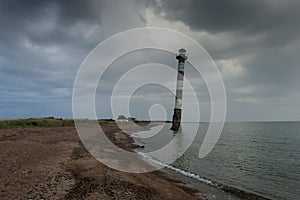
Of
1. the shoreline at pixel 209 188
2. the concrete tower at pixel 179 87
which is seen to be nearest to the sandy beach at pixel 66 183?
the shoreline at pixel 209 188

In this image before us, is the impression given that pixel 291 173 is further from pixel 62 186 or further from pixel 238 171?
pixel 62 186

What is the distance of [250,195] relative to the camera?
17.5 m

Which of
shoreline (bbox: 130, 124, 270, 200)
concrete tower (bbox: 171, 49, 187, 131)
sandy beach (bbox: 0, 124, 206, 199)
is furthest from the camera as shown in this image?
concrete tower (bbox: 171, 49, 187, 131)

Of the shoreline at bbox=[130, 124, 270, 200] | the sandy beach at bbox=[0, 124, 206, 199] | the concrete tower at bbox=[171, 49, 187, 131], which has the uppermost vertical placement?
the concrete tower at bbox=[171, 49, 187, 131]

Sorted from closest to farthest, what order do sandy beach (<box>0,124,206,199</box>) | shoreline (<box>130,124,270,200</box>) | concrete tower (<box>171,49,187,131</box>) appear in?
1. sandy beach (<box>0,124,206,199</box>)
2. shoreline (<box>130,124,270,200</box>)
3. concrete tower (<box>171,49,187,131</box>)

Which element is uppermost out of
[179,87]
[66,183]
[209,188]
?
[179,87]

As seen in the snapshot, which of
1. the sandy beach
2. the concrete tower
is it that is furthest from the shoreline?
the concrete tower

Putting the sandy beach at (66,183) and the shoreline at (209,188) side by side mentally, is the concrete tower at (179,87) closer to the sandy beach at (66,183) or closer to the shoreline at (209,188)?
the shoreline at (209,188)

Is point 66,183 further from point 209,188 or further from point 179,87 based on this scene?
point 179,87

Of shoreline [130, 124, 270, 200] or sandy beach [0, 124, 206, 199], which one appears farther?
shoreline [130, 124, 270, 200]

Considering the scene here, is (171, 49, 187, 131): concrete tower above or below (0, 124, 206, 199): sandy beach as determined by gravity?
above

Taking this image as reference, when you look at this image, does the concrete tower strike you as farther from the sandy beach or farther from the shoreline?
the sandy beach

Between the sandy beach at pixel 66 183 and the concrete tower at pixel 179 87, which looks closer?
the sandy beach at pixel 66 183

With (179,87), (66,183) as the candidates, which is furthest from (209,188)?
(179,87)
